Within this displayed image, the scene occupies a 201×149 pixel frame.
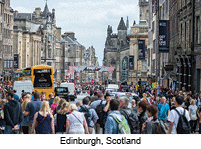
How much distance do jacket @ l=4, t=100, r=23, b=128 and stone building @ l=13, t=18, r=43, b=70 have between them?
8865cm

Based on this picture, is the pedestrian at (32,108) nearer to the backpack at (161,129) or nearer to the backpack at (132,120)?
the backpack at (132,120)

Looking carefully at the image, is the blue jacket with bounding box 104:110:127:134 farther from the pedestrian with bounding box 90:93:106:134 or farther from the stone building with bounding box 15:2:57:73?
the stone building with bounding box 15:2:57:73

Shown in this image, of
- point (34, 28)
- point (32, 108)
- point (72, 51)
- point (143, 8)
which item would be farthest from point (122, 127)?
point (72, 51)

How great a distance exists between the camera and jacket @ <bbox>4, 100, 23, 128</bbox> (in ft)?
42.4

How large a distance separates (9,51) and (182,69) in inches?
2047

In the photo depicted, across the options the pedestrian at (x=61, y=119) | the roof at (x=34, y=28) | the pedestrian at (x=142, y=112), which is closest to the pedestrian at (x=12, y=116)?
the pedestrian at (x=61, y=119)

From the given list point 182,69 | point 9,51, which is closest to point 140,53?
point 9,51

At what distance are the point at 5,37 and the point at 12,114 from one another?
2738 inches

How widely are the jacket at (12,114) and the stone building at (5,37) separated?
64.0m

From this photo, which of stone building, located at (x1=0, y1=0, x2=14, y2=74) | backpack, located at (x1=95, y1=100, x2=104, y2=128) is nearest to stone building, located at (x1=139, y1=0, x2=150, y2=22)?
stone building, located at (x1=0, y1=0, x2=14, y2=74)

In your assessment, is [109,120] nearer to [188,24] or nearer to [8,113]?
[8,113]

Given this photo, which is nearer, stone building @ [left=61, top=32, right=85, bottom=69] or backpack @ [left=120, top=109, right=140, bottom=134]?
backpack @ [left=120, top=109, right=140, bottom=134]

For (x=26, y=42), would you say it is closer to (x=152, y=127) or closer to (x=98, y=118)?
(x=98, y=118)

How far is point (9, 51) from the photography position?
3346 inches
